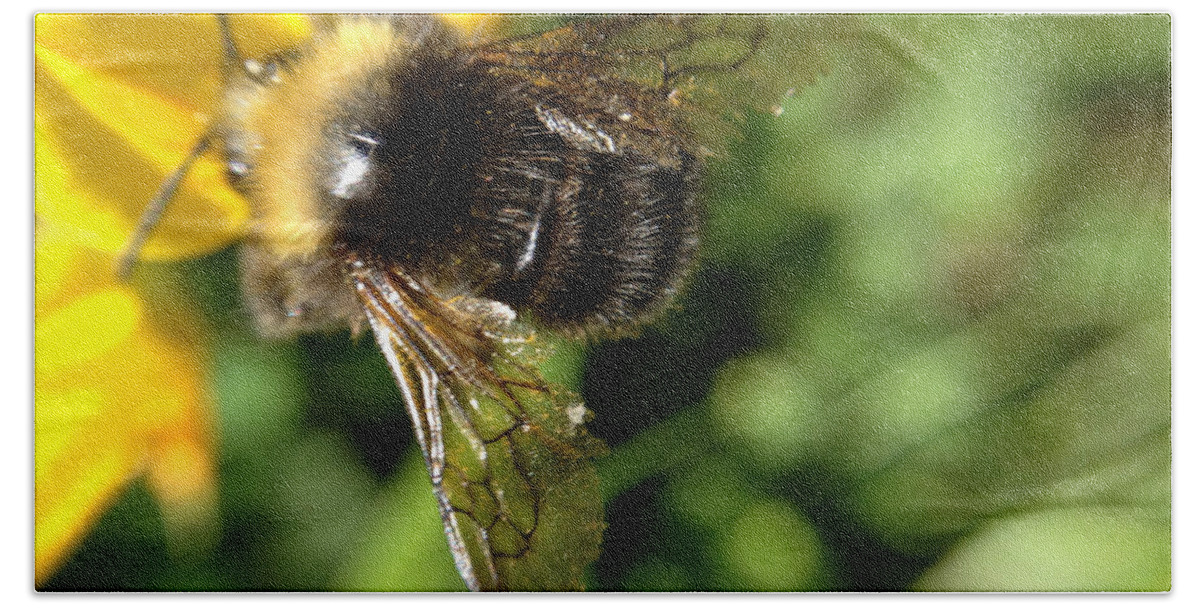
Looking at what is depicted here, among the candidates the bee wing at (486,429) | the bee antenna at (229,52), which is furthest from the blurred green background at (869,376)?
the bee antenna at (229,52)

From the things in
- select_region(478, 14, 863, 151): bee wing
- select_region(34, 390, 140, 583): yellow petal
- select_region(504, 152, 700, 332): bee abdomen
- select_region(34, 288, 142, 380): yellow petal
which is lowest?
select_region(34, 390, 140, 583): yellow petal

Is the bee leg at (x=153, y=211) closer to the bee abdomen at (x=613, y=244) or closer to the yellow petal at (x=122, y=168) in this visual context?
the yellow petal at (x=122, y=168)

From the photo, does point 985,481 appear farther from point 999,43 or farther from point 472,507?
point 472,507

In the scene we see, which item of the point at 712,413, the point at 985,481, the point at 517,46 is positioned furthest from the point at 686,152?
the point at 985,481

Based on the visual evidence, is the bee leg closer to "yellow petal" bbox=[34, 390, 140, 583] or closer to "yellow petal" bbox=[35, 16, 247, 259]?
"yellow petal" bbox=[35, 16, 247, 259]

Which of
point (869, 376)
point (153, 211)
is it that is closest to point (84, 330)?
point (153, 211)

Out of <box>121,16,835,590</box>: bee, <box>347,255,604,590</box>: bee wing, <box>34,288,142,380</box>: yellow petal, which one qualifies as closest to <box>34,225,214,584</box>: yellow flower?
<box>34,288,142,380</box>: yellow petal
